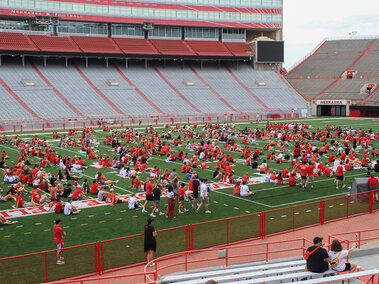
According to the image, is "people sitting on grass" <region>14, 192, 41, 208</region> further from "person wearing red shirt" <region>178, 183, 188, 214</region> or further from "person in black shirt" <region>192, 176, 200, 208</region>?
"person in black shirt" <region>192, 176, 200, 208</region>

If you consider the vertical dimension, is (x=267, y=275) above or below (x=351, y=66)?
below

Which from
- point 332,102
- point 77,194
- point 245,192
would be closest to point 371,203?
point 245,192

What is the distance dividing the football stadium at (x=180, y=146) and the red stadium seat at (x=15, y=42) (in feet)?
1.31

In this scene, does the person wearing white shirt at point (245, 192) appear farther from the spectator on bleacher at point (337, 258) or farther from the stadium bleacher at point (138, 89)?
the stadium bleacher at point (138, 89)

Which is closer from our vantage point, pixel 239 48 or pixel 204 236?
pixel 204 236

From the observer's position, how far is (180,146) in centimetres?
3762

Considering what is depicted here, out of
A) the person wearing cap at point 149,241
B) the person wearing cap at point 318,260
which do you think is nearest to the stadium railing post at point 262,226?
the person wearing cap at point 149,241

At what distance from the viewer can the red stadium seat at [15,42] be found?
65637 mm

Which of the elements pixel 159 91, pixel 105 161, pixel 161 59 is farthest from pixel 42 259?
pixel 161 59

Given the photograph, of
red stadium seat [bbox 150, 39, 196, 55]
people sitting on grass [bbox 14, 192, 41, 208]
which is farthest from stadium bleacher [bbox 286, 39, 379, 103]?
people sitting on grass [bbox 14, 192, 41, 208]

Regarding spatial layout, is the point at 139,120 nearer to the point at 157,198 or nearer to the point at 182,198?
the point at 182,198

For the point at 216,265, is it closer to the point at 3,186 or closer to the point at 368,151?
the point at 3,186

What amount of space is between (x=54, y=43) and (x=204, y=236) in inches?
2504

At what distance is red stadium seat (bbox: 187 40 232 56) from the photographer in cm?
8081
